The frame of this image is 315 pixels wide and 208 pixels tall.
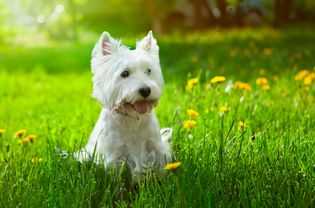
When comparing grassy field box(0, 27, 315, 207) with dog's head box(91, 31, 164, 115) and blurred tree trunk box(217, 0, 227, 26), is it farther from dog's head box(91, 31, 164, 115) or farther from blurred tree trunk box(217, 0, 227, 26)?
blurred tree trunk box(217, 0, 227, 26)

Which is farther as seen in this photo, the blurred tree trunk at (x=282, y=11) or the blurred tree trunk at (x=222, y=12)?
the blurred tree trunk at (x=222, y=12)

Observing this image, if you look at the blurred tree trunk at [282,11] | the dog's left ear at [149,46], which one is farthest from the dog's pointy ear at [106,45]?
the blurred tree trunk at [282,11]

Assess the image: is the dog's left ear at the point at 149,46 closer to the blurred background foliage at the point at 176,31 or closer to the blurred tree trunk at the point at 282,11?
the blurred background foliage at the point at 176,31

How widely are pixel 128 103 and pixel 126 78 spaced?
158 millimetres

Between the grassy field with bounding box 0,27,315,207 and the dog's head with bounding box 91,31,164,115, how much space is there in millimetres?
320

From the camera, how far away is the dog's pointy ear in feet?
11.6

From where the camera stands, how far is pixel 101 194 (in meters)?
3.40

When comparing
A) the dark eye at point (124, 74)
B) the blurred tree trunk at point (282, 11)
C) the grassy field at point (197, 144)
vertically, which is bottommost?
the grassy field at point (197, 144)

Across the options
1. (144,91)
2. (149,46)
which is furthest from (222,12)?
(144,91)

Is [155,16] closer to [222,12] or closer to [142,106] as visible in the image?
[222,12]

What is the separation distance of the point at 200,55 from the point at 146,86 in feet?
25.6

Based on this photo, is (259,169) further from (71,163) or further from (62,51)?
(62,51)

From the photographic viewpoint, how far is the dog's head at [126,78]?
132 inches

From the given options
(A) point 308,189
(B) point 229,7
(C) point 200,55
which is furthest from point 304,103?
(B) point 229,7
